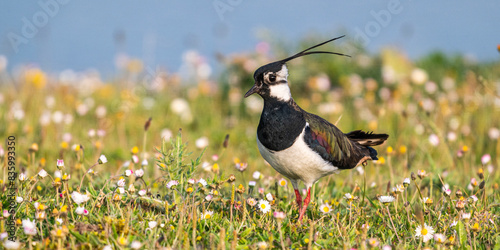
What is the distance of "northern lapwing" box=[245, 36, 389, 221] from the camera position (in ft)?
10.7

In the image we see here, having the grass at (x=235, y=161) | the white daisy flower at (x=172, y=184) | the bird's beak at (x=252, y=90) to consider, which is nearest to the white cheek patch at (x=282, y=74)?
the bird's beak at (x=252, y=90)

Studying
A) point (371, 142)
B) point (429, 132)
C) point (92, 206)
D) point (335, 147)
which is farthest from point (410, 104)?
point (92, 206)

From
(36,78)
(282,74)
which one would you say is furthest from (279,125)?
(36,78)

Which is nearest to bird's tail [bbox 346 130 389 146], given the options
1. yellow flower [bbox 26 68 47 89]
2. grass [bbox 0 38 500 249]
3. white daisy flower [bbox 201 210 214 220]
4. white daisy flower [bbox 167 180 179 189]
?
grass [bbox 0 38 500 249]

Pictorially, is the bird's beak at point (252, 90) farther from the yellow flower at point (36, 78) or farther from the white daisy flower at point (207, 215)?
the yellow flower at point (36, 78)

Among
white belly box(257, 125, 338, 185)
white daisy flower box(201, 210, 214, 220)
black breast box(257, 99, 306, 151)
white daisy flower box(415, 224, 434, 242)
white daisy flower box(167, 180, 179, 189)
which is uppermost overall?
black breast box(257, 99, 306, 151)

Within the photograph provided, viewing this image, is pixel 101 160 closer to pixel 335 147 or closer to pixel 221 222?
pixel 221 222

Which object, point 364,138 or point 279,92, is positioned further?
point 364,138

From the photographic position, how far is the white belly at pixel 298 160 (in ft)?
10.7

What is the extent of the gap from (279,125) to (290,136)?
0.32 ft

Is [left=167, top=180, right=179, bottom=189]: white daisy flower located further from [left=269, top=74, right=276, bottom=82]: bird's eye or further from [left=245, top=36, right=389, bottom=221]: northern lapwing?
[left=269, top=74, right=276, bottom=82]: bird's eye

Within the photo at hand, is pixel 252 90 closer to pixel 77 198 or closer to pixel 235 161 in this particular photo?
pixel 235 161

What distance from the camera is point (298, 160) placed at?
3.27 metres

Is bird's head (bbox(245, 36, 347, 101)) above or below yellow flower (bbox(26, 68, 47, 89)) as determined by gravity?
below
